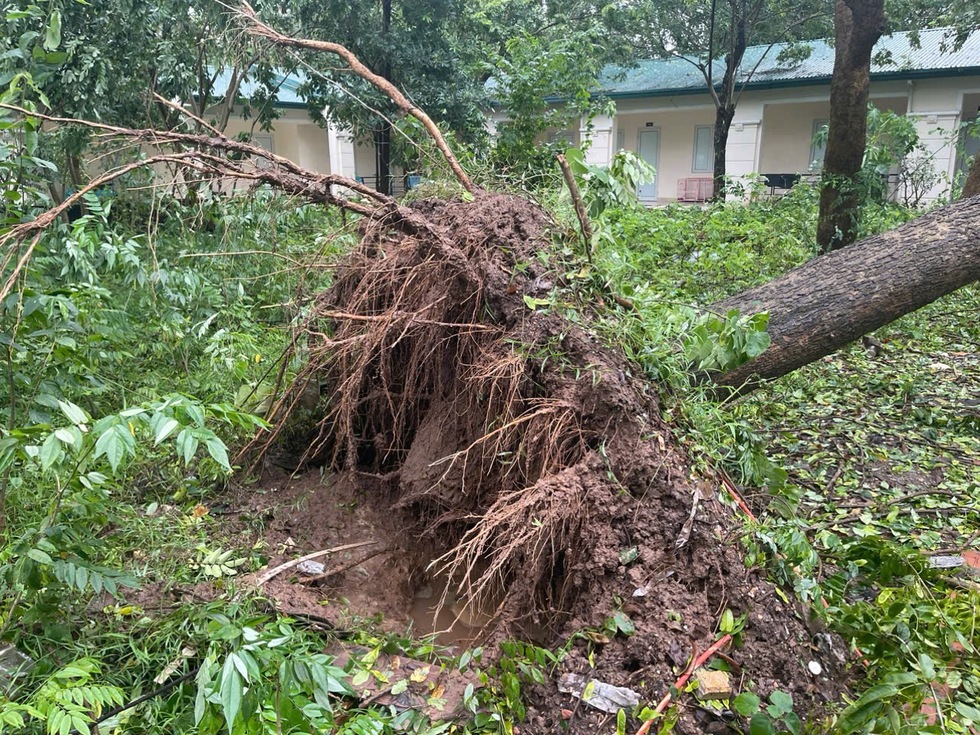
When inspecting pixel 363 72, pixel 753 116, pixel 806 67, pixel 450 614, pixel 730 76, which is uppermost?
pixel 806 67

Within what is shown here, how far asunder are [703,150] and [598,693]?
19.1 m

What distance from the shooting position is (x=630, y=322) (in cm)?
287

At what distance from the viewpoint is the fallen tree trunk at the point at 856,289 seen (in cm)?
381

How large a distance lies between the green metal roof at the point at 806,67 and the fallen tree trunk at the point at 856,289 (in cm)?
1010

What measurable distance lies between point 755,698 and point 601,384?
1.12m

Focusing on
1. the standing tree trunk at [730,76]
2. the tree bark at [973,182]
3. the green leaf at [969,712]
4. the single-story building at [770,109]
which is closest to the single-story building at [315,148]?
the single-story building at [770,109]

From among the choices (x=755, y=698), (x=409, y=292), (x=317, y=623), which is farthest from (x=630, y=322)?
(x=317, y=623)

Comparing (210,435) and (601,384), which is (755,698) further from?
(210,435)

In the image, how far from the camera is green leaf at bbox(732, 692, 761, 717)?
1949mm

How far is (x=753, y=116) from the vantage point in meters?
17.0

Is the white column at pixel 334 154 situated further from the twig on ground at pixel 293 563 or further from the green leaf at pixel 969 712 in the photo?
the green leaf at pixel 969 712

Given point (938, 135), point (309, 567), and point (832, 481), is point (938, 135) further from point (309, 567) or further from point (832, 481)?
point (309, 567)

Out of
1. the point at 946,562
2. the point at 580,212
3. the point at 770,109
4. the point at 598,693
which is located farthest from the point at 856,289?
the point at 770,109

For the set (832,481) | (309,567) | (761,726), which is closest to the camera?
(761,726)
